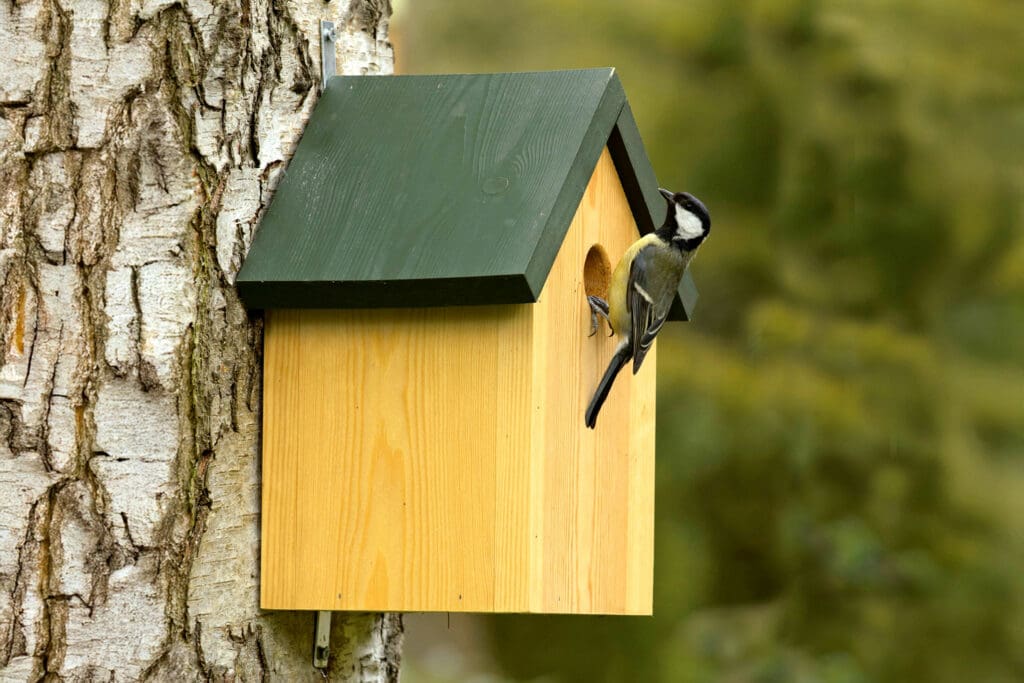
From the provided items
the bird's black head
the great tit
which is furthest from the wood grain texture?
the bird's black head

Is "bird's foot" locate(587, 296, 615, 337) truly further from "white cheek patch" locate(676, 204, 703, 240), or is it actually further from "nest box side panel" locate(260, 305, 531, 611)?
"nest box side panel" locate(260, 305, 531, 611)

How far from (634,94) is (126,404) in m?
3.28

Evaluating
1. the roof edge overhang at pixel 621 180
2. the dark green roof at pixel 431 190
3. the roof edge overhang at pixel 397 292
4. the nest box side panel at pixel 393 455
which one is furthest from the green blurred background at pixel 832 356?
the roof edge overhang at pixel 397 292

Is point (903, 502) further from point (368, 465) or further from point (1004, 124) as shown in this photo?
point (368, 465)

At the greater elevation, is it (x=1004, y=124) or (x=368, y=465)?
(x=1004, y=124)

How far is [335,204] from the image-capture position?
276 cm

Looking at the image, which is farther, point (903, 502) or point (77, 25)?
point (903, 502)

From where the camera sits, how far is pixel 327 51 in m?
2.95

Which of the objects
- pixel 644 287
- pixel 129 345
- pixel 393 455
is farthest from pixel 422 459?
pixel 644 287

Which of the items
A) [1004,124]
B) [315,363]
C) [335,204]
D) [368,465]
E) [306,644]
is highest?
[1004,124]

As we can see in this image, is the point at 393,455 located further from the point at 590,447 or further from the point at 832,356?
the point at 832,356

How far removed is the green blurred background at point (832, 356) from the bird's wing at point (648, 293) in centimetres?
219

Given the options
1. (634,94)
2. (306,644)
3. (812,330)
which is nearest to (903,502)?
(812,330)

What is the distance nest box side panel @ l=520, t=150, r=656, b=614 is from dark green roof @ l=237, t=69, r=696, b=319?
15 centimetres
